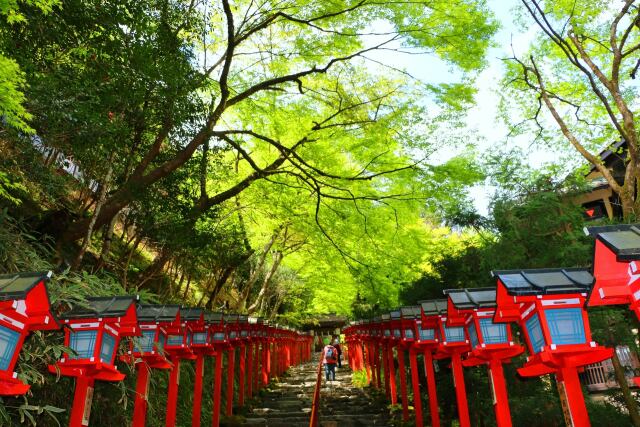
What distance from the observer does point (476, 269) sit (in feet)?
41.8

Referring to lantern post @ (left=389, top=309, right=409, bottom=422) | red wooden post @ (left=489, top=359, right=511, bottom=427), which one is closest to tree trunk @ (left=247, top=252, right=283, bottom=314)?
lantern post @ (left=389, top=309, right=409, bottom=422)

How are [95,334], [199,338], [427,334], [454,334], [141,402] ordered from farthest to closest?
[427,334]
[199,338]
[454,334]
[141,402]
[95,334]

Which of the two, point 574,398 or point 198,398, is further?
point 198,398

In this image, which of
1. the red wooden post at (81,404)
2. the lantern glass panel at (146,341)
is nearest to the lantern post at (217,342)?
the lantern glass panel at (146,341)

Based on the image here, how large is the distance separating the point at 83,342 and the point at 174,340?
3.82 metres

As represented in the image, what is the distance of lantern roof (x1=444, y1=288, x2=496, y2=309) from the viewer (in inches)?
263

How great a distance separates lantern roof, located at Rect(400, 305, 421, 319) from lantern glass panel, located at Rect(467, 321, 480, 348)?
3.38 meters

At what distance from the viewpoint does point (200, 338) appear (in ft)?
32.8

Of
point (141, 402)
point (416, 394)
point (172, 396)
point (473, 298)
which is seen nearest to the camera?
point (141, 402)

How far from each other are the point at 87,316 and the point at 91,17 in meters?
4.70

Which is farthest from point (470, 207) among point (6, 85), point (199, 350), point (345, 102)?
point (6, 85)

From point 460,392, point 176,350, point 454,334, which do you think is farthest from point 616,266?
point 176,350

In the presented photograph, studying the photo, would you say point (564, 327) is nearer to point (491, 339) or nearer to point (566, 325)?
point (566, 325)

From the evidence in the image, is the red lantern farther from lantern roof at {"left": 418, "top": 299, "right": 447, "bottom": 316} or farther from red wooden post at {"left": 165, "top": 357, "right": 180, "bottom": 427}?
red wooden post at {"left": 165, "top": 357, "right": 180, "bottom": 427}
